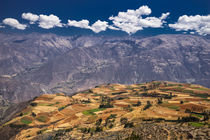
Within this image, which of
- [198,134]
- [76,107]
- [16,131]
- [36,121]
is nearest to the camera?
[198,134]

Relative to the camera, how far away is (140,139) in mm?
48125

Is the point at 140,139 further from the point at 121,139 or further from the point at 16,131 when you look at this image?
the point at 16,131

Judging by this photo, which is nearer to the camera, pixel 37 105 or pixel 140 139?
pixel 140 139

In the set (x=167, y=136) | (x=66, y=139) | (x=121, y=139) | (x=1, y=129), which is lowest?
(x=1, y=129)

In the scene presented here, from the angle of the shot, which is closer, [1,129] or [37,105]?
[1,129]

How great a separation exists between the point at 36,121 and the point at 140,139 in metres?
116

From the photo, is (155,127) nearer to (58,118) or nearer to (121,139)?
(121,139)

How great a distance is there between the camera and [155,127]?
57094 mm

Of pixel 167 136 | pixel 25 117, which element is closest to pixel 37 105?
pixel 25 117

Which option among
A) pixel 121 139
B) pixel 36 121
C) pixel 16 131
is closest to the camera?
pixel 121 139

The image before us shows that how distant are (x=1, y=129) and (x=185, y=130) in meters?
138

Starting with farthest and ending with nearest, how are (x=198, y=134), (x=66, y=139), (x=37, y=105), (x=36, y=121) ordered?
1. (x=37, y=105)
2. (x=36, y=121)
3. (x=66, y=139)
4. (x=198, y=134)

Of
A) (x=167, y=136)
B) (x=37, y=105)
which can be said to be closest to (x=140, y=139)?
(x=167, y=136)

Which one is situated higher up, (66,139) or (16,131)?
(66,139)
